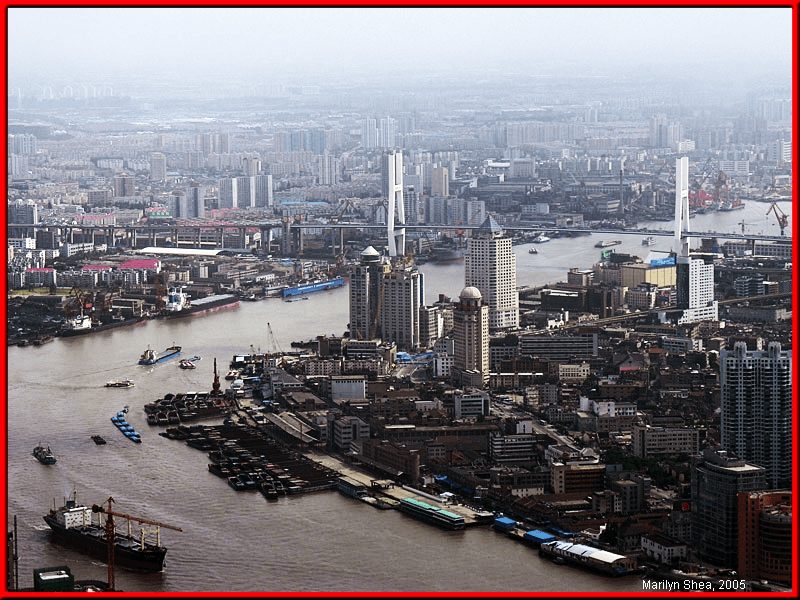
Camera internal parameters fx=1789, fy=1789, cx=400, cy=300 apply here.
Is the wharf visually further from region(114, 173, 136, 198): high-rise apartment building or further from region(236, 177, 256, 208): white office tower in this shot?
region(114, 173, 136, 198): high-rise apartment building

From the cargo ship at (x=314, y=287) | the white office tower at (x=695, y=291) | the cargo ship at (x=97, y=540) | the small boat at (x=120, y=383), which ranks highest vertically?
the white office tower at (x=695, y=291)

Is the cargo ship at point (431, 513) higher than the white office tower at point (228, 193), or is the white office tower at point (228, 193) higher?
the white office tower at point (228, 193)

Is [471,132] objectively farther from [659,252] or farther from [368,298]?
[368,298]

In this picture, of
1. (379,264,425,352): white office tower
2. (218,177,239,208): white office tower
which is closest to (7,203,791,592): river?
(379,264,425,352): white office tower

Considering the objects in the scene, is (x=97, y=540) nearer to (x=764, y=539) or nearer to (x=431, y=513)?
(x=431, y=513)

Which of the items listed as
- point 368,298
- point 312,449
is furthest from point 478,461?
point 368,298

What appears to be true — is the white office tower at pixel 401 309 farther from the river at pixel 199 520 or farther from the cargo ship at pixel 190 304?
the cargo ship at pixel 190 304

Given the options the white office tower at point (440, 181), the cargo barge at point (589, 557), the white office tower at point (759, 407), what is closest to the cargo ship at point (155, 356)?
the white office tower at point (759, 407)

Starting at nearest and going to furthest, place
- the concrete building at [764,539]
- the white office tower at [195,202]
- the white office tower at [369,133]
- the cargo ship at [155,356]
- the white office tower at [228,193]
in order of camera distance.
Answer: the concrete building at [764,539]
the cargo ship at [155,356]
the white office tower at [195,202]
the white office tower at [369,133]
the white office tower at [228,193]
